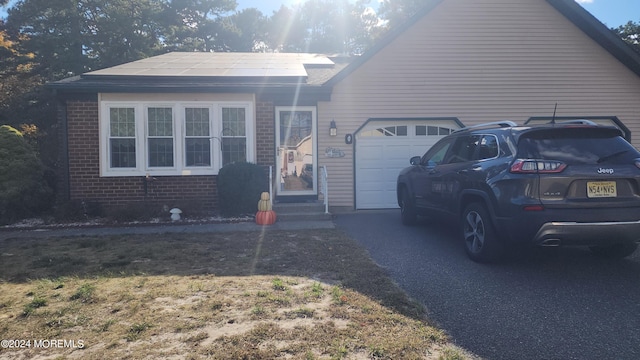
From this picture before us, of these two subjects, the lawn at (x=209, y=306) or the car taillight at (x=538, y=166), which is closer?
the lawn at (x=209, y=306)

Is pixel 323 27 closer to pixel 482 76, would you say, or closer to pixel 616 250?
pixel 482 76

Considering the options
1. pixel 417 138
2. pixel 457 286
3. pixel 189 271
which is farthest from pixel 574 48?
pixel 189 271

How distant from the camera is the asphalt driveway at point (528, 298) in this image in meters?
3.37

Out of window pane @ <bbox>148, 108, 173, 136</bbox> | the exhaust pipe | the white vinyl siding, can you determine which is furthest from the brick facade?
the exhaust pipe

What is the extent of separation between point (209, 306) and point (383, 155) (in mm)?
7519

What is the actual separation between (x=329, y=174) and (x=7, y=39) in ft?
80.5

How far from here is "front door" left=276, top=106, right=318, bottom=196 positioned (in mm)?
10703

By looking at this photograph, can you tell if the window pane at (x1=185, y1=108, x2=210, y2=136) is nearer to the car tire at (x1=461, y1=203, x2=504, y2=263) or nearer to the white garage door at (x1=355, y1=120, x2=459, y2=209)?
the white garage door at (x1=355, y1=120, x2=459, y2=209)

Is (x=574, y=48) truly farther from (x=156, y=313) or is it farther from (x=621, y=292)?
(x=156, y=313)

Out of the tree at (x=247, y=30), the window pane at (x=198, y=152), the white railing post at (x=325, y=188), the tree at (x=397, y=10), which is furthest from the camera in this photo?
the tree at (x=397, y=10)

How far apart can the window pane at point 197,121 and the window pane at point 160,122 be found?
0.41 m

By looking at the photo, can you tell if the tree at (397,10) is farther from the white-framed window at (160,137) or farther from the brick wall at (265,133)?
the white-framed window at (160,137)

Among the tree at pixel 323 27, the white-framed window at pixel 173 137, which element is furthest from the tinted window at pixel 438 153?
the tree at pixel 323 27

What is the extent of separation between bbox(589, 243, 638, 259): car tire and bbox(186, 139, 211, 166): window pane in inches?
323
